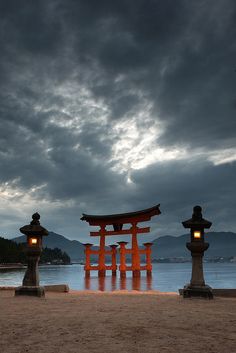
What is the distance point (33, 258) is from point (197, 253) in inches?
185

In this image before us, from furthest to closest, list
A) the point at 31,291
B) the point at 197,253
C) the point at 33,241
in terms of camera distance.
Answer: the point at 33,241 < the point at 197,253 < the point at 31,291

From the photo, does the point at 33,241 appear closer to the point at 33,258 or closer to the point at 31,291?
the point at 33,258

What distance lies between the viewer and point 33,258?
9.58 m

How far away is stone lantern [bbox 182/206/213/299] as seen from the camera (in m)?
8.80

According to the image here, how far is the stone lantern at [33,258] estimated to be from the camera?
30.1ft

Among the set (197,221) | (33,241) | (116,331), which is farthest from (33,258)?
(116,331)

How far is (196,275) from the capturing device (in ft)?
29.5

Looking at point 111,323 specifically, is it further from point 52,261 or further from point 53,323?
point 52,261

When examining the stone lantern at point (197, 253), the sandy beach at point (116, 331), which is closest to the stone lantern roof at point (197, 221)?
the stone lantern at point (197, 253)

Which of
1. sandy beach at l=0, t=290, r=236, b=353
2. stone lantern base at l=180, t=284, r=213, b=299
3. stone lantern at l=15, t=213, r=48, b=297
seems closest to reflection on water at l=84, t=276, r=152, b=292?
stone lantern at l=15, t=213, r=48, b=297

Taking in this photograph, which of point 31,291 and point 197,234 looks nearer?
point 31,291

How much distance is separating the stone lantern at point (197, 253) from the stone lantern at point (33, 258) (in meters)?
4.13

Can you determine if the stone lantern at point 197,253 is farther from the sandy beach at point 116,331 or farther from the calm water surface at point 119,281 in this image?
the calm water surface at point 119,281

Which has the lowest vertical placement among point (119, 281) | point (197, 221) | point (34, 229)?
point (119, 281)
